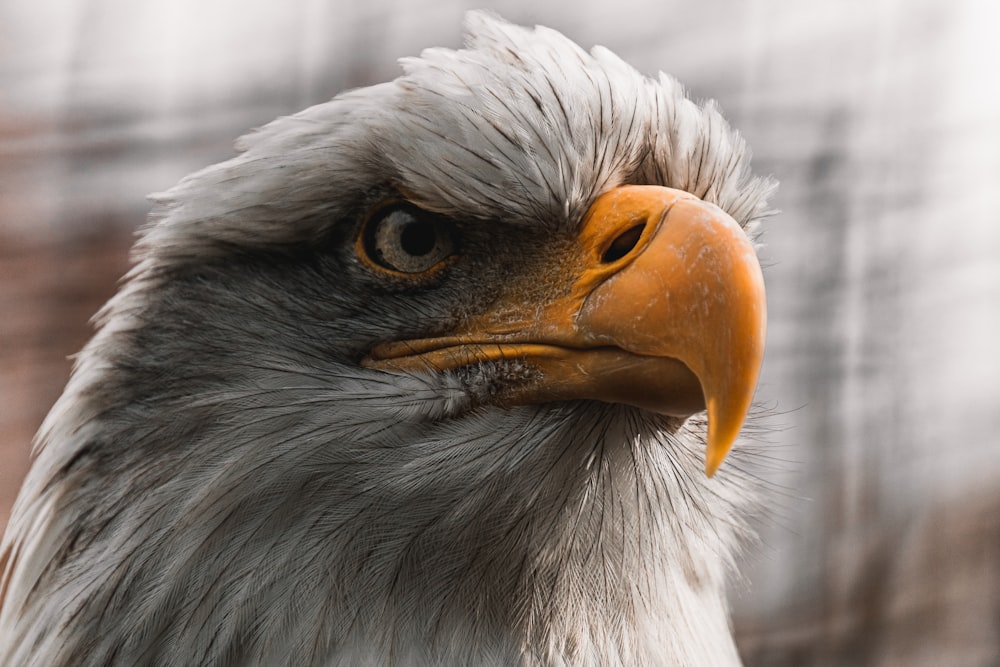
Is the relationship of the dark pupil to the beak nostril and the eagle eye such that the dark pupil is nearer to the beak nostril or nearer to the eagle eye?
the eagle eye

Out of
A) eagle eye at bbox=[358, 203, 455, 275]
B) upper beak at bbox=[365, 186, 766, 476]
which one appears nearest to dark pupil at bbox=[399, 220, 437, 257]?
eagle eye at bbox=[358, 203, 455, 275]

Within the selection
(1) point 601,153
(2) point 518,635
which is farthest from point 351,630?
(1) point 601,153

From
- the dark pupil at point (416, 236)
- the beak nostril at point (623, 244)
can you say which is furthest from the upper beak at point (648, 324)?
the dark pupil at point (416, 236)

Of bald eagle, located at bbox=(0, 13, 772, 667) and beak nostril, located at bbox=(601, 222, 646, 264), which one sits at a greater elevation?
beak nostril, located at bbox=(601, 222, 646, 264)

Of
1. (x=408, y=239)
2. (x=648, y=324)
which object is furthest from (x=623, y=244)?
(x=408, y=239)

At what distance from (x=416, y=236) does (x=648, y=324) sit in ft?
1.01

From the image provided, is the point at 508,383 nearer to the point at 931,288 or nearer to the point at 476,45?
the point at 476,45

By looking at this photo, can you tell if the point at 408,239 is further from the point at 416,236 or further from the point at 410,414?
the point at 410,414

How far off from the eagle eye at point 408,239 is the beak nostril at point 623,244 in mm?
181

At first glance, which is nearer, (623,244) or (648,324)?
(648,324)

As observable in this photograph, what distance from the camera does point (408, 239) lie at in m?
1.07

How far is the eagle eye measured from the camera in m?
1.07

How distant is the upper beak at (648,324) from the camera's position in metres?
0.87

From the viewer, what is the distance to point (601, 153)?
41.5 inches
